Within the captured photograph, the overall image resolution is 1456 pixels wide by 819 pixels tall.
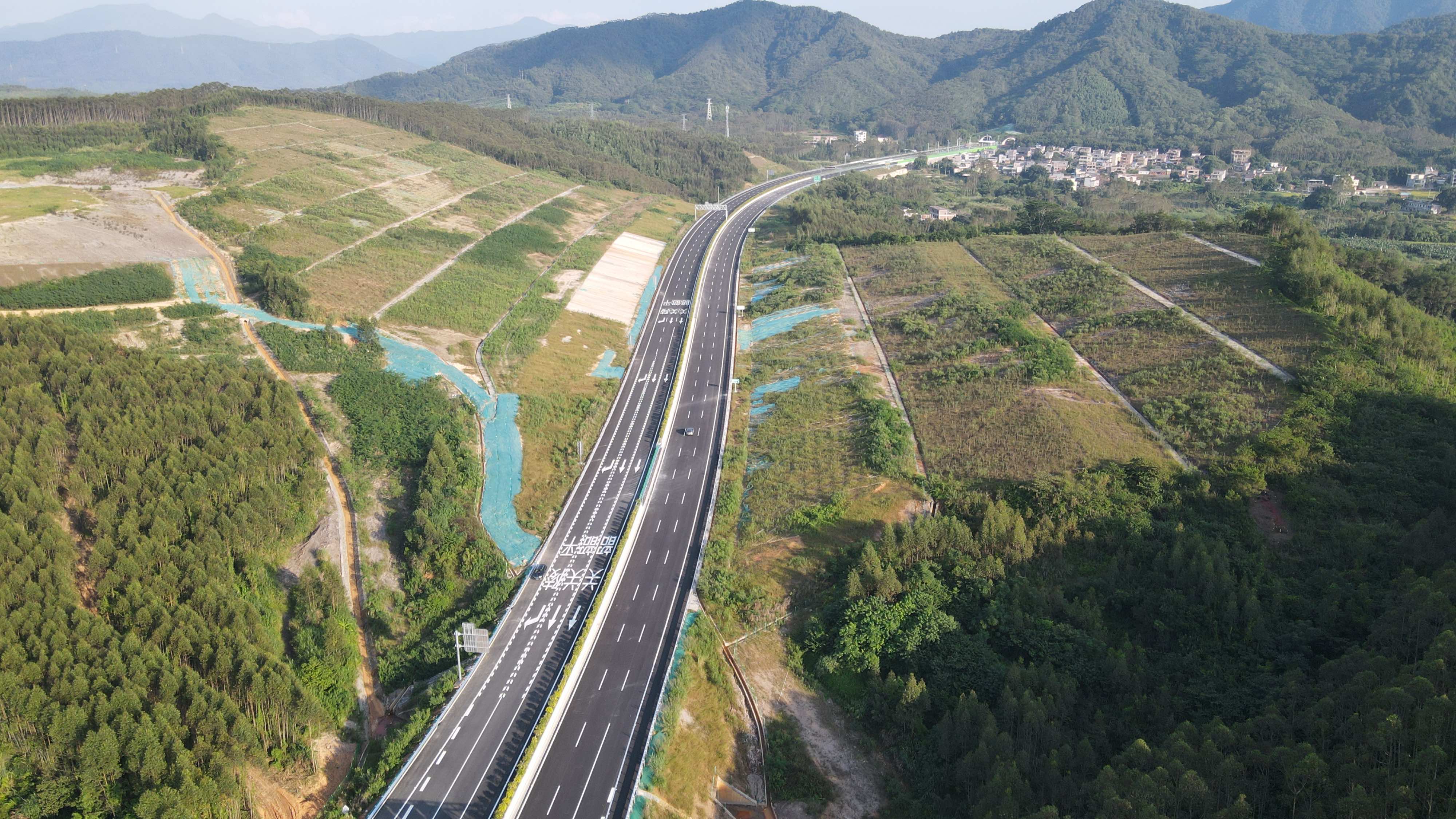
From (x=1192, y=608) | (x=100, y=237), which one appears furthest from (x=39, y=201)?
(x=1192, y=608)

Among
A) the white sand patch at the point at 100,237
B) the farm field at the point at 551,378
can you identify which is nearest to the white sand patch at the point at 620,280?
the farm field at the point at 551,378

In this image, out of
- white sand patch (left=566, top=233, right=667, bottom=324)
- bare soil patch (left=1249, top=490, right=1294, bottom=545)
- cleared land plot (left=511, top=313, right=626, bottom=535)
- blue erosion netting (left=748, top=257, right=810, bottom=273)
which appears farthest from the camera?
blue erosion netting (left=748, top=257, right=810, bottom=273)

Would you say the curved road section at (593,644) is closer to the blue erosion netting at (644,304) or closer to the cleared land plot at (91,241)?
the blue erosion netting at (644,304)

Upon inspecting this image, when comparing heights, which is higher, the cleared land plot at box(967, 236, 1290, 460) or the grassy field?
the grassy field

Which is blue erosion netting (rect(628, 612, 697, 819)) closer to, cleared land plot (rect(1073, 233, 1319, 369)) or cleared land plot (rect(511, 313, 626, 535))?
cleared land plot (rect(511, 313, 626, 535))

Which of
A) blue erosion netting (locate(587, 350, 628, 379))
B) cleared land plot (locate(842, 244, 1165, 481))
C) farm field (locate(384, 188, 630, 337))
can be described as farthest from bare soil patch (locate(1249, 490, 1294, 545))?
farm field (locate(384, 188, 630, 337))

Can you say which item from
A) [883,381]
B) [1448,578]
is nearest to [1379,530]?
[1448,578]

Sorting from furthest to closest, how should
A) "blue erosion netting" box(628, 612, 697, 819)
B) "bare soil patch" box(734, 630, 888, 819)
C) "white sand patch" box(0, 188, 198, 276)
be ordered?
1. "white sand patch" box(0, 188, 198, 276)
2. "bare soil patch" box(734, 630, 888, 819)
3. "blue erosion netting" box(628, 612, 697, 819)
